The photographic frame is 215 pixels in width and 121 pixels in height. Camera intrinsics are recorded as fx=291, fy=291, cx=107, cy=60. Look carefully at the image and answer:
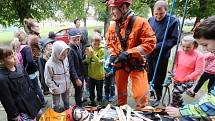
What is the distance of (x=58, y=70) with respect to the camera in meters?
4.65

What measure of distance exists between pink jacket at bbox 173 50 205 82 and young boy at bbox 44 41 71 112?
183 cm

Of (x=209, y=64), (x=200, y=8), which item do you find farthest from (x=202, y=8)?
(x=209, y=64)

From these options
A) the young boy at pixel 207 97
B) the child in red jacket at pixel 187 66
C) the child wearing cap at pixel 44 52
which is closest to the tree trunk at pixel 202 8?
the child wearing cap at pixel 44 52

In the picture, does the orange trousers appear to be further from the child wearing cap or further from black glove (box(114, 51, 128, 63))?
the child wearing cap

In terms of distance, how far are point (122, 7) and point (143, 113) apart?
160cm

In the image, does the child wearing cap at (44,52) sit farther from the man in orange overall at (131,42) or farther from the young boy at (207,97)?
the young boy at (207,97)

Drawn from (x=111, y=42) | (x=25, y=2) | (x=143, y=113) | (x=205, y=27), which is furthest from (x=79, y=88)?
(x=25, y=2)

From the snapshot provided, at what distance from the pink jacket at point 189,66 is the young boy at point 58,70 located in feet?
6.01

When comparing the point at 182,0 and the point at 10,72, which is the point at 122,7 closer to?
the point at 10,72

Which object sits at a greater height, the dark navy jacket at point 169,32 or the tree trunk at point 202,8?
the dark navy jacket at point 169,32

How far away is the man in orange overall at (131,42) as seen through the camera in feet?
13.2

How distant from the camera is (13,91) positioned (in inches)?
140

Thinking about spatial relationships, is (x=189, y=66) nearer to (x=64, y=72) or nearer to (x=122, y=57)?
(x=122, y=57)

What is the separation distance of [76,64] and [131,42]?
4.61ft
